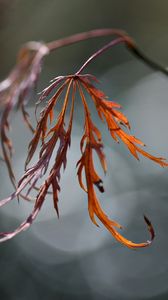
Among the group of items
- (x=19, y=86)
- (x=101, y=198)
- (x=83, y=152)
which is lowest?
(x=101, y=198)

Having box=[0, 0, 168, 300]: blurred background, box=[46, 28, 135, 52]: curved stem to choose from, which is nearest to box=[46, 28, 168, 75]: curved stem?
box=[46, 28, 135, 52]: curved stem

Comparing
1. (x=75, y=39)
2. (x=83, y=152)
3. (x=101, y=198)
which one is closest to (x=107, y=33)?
(x=75, y=39)

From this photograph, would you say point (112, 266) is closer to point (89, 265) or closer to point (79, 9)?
point (89, 265)

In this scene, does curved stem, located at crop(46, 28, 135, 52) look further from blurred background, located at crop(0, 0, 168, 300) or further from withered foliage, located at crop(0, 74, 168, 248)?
blurred background, located at crop(0, 0, 168, 300)

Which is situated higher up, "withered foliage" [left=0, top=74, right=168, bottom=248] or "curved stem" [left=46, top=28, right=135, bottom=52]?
"curved stem" [left=46, top=28, right=135, bottom=52]

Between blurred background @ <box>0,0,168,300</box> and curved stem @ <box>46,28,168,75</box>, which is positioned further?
blurred background @ <box>0,0,168,300</box>

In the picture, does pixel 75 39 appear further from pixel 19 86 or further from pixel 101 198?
pixel 101 198
